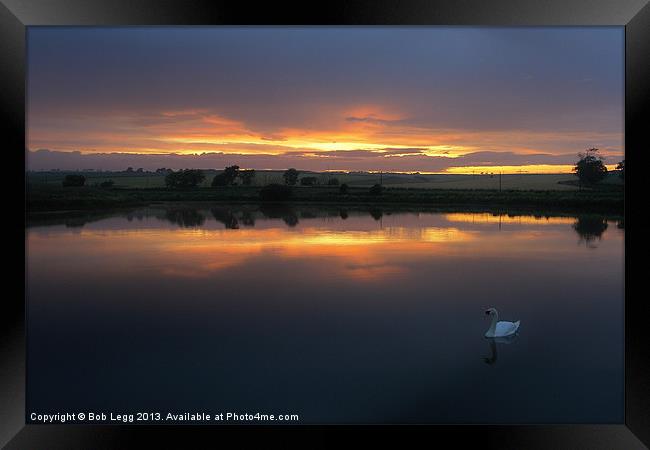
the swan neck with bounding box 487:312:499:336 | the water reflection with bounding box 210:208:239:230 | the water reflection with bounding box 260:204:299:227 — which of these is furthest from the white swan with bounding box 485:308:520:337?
the water reflection with bounding box 260:204:299:227

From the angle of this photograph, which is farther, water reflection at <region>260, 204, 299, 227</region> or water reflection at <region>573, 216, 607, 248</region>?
water reflection at <region>260, 204, 299, 227</region>

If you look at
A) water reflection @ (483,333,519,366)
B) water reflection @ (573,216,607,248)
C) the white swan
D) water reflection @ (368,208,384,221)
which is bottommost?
water reflection @ (483,333,519,366)


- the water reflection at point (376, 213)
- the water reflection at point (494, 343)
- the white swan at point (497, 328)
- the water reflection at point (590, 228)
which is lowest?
the water reflection at point (494, 343)

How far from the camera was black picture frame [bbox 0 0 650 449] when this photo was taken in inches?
135

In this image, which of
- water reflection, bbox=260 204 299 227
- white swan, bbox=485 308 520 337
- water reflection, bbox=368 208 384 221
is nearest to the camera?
white swan, bbox=485 308 520 337

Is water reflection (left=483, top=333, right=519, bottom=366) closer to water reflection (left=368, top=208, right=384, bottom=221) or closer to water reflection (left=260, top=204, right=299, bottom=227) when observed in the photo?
water reflection (left=260, top=204, right=299, bottom=227)

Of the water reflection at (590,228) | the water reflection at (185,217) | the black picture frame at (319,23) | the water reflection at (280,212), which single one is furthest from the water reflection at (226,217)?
the black picture frame at (319,23)

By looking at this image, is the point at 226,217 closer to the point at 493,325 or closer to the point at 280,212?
the point at 280,212

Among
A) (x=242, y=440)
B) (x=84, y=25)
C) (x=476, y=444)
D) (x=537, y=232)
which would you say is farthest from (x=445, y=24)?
(x=537, y=232)

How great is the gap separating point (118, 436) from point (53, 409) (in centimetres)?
167

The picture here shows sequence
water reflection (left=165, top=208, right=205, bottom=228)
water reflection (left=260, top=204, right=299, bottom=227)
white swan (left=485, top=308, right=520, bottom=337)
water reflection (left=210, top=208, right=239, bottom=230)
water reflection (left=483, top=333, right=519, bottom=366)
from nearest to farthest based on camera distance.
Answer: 1. water reflection (left=483, top=333, right=519, bottom=366)
2. white swan (left=485, top=308, right=520, bottom=337)
3. water reflection (left=210, top=208, right=239, bottom=230)
4. water reflection (left=165, top=208, right=205, bottom=228)
5. water reflection (left=260, top=204, right=299, bottom=227)

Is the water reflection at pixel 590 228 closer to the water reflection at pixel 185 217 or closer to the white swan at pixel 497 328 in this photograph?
the white swan at pixel 497 328

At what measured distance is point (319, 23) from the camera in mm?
3520

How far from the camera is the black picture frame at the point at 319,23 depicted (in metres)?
3.43
